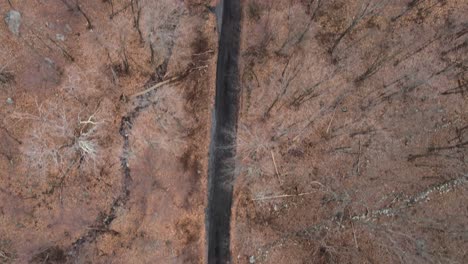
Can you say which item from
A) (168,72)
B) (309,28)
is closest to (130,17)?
(168,72)

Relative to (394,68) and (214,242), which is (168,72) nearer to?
(214,242)

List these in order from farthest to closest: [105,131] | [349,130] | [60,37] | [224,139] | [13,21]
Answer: [349,130] → [224,139] → [105,131] → [60,37] → [13,21]

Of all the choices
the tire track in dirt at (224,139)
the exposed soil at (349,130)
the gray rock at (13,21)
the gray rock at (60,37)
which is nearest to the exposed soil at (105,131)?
the gray rock at (60,37)

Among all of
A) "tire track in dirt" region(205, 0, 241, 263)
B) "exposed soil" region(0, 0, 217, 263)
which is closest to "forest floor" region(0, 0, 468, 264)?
"exposed soil" region(0, 0, 217, 263)

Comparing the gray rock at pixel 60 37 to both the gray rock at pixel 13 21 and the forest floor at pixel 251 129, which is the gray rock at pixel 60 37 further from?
the gray rock at pixel 13 21

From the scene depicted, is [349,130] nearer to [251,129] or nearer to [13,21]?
[251,129]

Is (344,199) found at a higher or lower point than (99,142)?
lower

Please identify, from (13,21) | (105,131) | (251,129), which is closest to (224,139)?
(251,129)
